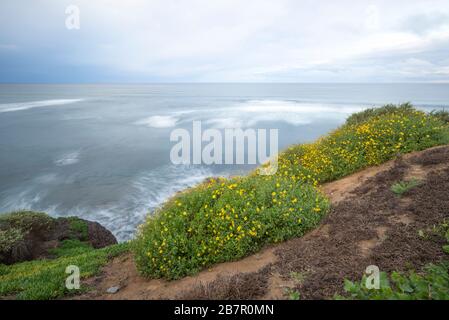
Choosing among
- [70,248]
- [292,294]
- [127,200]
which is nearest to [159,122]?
[127,200]

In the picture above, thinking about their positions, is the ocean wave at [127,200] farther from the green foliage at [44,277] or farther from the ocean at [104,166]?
the green foliage at [44,277]

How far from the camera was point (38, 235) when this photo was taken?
11.5 meters

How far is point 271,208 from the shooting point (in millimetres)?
6102

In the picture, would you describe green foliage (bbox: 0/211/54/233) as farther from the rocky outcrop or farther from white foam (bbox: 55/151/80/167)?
white foam (bbox: 55/151/80/167)

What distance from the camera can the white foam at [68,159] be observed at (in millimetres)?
26413

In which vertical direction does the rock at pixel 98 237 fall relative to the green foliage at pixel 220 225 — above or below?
below

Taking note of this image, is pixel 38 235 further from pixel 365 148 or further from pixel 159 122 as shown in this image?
pixel 159 122

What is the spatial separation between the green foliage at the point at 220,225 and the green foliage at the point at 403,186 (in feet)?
5.53

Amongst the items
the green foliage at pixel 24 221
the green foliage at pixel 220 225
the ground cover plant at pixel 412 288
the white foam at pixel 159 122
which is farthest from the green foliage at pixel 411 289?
the white foam at pixel 159 122

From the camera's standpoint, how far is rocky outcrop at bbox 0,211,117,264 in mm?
9766

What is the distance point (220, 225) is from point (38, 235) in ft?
30.6

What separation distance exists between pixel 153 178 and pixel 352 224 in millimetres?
18209

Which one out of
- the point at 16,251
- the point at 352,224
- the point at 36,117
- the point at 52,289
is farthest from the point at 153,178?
the point at 36,117
